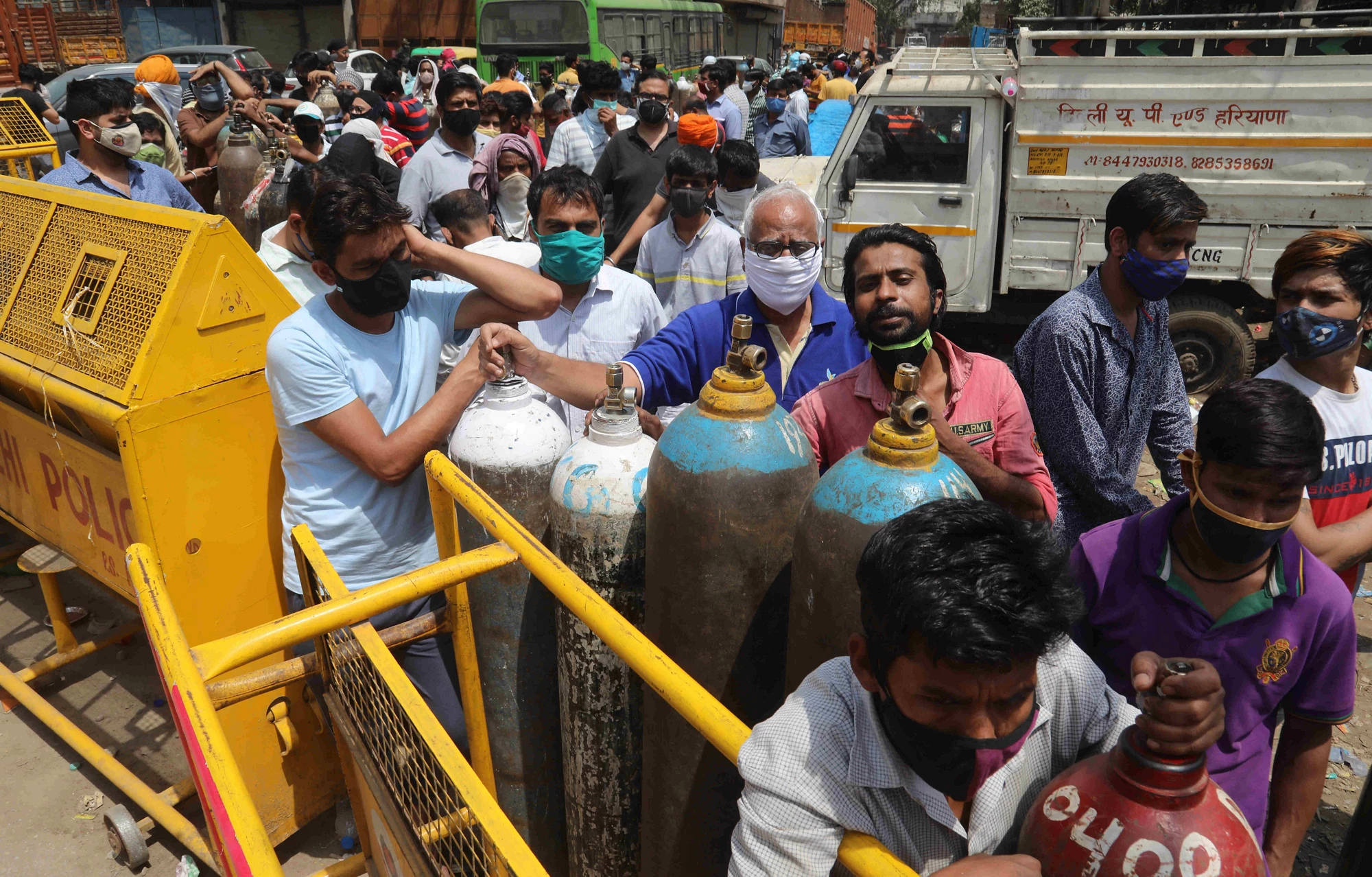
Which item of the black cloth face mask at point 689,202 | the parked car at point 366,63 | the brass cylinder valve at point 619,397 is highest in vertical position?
the parked car at point 366,63

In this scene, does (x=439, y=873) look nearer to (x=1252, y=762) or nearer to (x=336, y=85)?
(x=1252, y=762)

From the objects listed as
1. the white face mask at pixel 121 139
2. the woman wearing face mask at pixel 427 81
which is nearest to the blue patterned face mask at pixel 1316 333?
the white face mask at pixel 121 139

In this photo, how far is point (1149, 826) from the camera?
3.42 feet

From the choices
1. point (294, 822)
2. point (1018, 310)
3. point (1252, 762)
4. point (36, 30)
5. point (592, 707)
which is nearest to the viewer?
point (1252, 762)

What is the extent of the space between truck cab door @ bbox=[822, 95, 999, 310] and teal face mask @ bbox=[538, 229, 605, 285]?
4.07 meters

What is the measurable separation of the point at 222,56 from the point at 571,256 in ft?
61.1

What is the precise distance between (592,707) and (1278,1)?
11.4m

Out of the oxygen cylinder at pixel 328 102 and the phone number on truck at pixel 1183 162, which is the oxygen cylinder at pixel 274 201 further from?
the phone number on truck at pixel 1183 162

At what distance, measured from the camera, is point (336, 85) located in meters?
11.2

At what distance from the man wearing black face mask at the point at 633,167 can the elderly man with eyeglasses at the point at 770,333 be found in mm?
3434

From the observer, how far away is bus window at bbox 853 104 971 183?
6738mm

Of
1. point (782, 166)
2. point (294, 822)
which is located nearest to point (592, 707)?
point (294, 822)

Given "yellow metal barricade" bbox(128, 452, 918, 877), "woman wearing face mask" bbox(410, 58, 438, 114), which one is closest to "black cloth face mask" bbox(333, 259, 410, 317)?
"yellow metal barricade" bbox(128, 452, 918, 877)

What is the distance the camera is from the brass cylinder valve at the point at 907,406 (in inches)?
60.3
